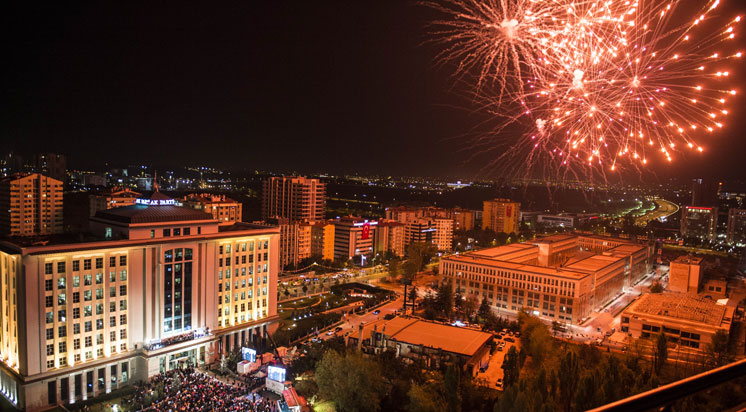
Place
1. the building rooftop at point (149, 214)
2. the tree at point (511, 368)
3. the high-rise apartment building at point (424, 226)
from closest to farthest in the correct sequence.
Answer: the tree at point (511, 368) < the building rooftop at point (149, 214) < the high-rise apartment building at point (424, 226)

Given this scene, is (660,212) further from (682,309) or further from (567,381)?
(567,381)

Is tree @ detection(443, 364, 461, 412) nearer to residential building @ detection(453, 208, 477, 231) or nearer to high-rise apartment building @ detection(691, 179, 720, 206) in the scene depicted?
residential building @ detection(453, 208, 477, 231)

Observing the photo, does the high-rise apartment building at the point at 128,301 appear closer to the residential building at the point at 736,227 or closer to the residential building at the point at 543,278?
the residential building at the point at 543,278

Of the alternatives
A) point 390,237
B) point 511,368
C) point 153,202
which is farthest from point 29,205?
point 511,368

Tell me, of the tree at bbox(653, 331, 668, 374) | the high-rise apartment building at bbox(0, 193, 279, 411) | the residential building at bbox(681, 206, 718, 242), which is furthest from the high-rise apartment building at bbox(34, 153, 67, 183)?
the residential building at bbox(681, 206, 718, 242)

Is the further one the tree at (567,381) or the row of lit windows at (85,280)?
the row of lit windows at (85,280)

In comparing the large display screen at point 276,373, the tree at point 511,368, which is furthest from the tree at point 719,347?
the large display screen at point 276,373

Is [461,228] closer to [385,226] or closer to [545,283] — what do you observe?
[385,226]
